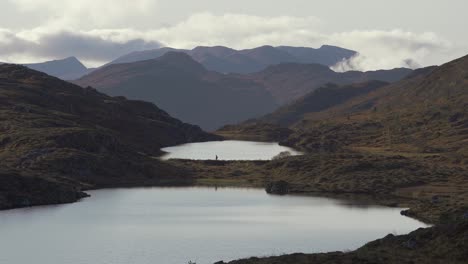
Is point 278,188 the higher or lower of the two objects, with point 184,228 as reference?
higher

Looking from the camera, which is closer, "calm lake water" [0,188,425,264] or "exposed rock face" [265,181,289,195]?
"calm lake water" [0,188,425,264]

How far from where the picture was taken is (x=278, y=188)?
628 ft

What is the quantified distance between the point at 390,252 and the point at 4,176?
116382mm

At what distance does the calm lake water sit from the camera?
325 feet

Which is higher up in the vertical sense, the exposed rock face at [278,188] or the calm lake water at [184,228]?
the exposed rock face at [278,188]

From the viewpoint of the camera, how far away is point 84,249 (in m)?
103

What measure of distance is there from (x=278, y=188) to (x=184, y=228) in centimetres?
7090

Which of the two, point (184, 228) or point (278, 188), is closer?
point (184, 228)

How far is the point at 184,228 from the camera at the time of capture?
406ft

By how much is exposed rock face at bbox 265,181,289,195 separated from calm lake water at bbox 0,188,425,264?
9.80 meters

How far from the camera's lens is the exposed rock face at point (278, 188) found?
190 m

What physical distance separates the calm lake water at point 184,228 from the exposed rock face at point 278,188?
9804mm

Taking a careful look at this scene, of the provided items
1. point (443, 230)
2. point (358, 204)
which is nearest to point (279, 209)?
point (358, 204)

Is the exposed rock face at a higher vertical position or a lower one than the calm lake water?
higher
